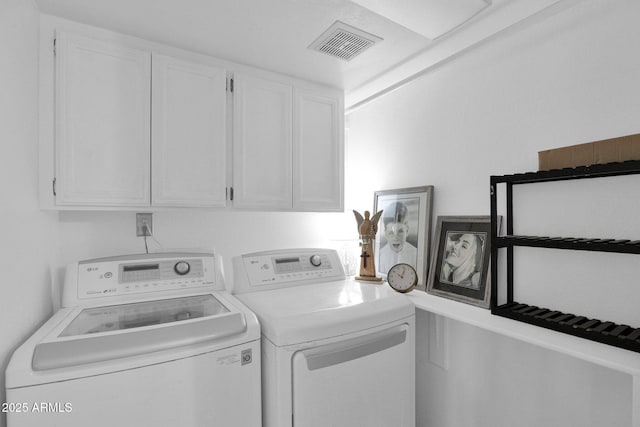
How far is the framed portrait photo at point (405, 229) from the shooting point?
1884 mm

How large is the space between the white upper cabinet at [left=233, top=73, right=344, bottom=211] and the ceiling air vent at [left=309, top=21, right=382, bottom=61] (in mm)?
350

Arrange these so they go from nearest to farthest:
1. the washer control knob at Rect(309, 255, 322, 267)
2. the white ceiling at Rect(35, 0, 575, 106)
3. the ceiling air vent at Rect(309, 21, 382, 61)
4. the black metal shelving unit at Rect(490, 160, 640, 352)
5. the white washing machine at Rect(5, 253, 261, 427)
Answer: the white washing machine at Rect(5, 253, 261, 427) < the black metal shelving unit at Rect(490, 160, 640, 352) < the white ceiling at Rect(35, 0, 575, 106) < the ceiling air vent at Rect(309, 21, 382, 61) < the washer control knob at Rect(309, 255, 322, 267)

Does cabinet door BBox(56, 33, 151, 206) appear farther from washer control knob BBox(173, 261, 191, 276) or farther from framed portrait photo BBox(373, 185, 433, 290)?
framed portrait photo BBox(373, 185, 433, 290)

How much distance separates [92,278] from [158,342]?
0.66 meters

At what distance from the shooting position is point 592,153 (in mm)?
1167

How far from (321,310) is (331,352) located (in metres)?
Answer: 0.17

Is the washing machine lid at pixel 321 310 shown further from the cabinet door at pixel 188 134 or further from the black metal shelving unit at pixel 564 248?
the cabinet door at pixel 188 134

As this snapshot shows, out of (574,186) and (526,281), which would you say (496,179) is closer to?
(574,186)

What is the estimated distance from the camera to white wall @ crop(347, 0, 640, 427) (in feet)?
3.92

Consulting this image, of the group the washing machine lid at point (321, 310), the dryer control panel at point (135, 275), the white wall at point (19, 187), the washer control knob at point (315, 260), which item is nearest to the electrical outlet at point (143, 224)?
the dryer control panel at point (135, 275)

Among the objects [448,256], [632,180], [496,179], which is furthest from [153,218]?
[632,180]

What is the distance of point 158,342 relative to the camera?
1.03m

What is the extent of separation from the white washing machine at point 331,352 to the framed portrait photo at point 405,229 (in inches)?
15.5

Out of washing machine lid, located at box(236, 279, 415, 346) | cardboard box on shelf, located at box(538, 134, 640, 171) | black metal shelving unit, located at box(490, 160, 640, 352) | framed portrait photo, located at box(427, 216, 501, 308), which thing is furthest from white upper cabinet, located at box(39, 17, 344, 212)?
cardboard box on shelf, located at box(538, 134, 640, 171)
